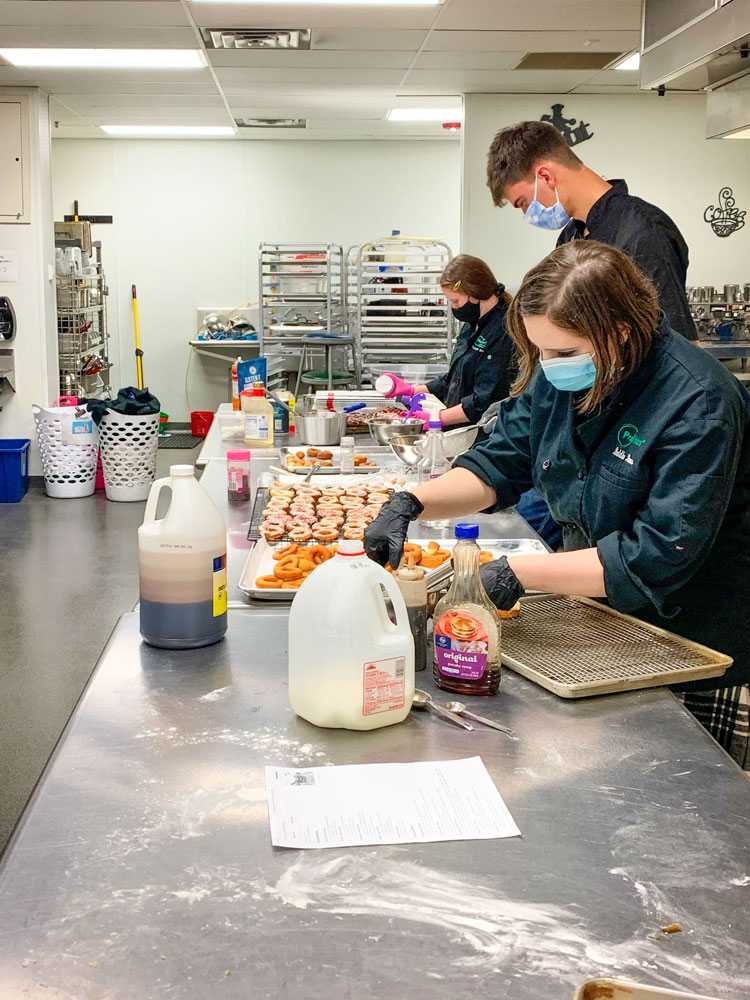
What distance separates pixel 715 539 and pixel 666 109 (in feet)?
19.2

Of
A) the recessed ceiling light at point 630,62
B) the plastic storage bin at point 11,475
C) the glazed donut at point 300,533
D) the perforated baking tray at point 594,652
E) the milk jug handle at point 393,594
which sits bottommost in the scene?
the plastic storage bin at point 11,475

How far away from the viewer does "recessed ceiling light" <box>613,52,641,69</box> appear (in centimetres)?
572

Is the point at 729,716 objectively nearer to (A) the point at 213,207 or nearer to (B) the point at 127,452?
(B) the point at 127,452

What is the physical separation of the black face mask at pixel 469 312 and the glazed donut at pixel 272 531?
7.61 feet

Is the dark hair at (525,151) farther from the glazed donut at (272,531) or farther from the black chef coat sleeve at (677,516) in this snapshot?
the black chef coat sleeve at (677,516)

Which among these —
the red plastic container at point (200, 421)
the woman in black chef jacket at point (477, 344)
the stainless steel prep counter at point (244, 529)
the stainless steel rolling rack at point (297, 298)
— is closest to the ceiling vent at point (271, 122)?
the stainless steel rolling rack at point (297, 298)

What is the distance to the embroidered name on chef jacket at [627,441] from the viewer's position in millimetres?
1736

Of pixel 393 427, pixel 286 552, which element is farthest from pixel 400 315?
pixel 286 552

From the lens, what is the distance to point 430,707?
4.98 feet

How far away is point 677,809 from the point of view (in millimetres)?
1244

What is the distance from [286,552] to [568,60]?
4710 mm

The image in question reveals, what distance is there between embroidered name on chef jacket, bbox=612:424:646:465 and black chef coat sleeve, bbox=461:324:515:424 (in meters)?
2.46

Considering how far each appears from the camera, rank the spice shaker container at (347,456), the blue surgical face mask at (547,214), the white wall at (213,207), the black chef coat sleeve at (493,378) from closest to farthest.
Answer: the blue surgical face mask at (547,214) < the spice shaker container at (347,456) < the black chef coat sleeve at (493,378) < the white wall at (213,207)

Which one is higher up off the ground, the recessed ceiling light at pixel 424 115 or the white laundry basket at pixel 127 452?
the recessed ceiling light at pixel 424 115
